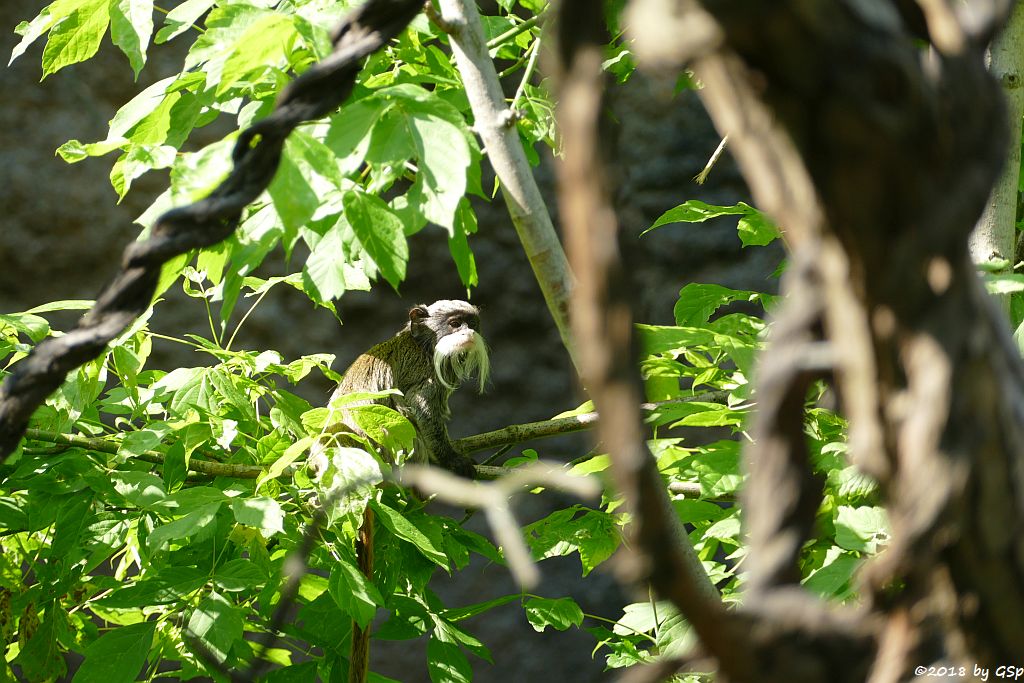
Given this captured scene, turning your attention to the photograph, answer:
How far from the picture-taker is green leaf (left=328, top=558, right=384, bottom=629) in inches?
74.0

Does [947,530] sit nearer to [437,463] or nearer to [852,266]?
[852,266]

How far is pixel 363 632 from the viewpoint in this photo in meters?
2.21

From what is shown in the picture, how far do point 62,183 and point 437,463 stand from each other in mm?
2487

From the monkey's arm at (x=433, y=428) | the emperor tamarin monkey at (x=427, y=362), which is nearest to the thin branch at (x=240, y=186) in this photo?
the monkey's arm at (x=433, y=428)

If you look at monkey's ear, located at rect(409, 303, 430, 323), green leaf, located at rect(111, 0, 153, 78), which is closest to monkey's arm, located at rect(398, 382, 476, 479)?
monkey's ear, located at rect(409, 303, 430, 323)

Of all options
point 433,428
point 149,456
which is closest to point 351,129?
point 149,456

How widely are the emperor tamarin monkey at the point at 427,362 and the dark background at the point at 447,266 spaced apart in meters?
0.72

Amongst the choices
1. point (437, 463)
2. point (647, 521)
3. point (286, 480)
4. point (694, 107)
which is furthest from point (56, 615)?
point (694, 107)

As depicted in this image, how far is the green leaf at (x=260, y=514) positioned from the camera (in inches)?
68.6

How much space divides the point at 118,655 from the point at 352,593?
1.51ft

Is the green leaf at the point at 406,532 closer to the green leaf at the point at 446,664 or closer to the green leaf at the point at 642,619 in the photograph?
the green leaf at the point at 446,664

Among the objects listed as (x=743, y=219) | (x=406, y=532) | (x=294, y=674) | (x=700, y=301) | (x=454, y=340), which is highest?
(x=743, y=219)

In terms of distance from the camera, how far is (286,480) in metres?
2.54

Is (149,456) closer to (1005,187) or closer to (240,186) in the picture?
(240,186)
